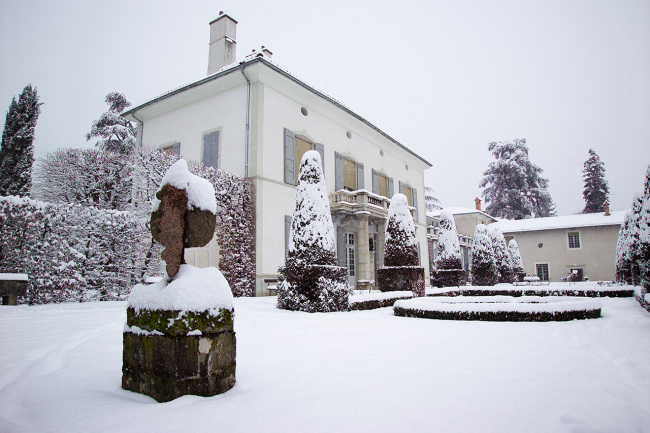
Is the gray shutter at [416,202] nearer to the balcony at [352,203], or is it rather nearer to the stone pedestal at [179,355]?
the balcony at [352,203]

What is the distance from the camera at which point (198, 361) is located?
2.55 metres

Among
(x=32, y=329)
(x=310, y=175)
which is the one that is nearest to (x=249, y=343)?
(x=32, y=329)

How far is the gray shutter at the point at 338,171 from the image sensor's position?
56.1ft

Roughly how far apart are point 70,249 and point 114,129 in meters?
15.4

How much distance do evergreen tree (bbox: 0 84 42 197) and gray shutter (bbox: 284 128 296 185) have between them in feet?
31.2

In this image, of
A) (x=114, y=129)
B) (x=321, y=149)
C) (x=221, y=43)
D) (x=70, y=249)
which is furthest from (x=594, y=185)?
(x=70, y=249)

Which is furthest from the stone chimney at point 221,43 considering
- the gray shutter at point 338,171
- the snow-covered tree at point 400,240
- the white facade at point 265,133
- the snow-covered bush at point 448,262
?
the snow-covered bush at point 448,262

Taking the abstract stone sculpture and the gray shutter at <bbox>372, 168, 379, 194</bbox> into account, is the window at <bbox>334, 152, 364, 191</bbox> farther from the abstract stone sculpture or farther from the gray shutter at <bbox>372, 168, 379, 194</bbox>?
the abstract stone sculpture

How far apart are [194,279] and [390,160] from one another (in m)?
20.3

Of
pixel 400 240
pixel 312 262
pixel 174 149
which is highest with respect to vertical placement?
pixel 174 149

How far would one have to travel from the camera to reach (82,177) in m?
13.0

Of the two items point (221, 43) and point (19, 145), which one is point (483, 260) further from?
point (19, 145)

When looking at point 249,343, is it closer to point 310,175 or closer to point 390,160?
point 310,175

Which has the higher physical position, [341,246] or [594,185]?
[594,185]
